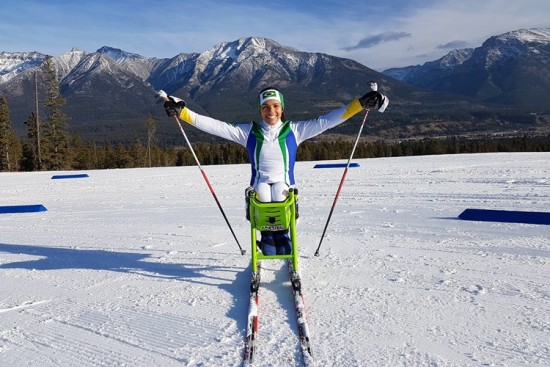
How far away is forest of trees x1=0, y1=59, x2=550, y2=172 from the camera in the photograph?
5125 cm

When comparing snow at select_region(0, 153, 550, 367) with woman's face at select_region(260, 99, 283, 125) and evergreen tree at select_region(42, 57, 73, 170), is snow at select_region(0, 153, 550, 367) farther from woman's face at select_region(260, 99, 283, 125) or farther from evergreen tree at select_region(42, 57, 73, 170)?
evergreen tree at select_region(42, 57, 73, 170)

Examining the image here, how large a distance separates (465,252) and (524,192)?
6.24 m

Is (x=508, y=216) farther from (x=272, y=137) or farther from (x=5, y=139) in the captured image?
(x=5, y=139)

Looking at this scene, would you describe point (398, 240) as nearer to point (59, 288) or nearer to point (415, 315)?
point (415, 315)

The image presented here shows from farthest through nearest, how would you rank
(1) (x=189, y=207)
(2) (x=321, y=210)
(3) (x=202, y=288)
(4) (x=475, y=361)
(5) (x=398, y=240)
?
(1) (x=189, y=207) → (2) (x=321, y=210) → (5) (x=398, y=240) → (3) (x=202, y=288) → (4) (x=475, y=361)

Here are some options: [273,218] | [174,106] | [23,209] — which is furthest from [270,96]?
[23,209]

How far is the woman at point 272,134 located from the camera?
16.7 ft

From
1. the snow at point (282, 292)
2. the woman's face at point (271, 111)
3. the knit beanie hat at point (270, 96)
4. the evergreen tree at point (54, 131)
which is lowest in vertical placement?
the snow at point (282, 292)

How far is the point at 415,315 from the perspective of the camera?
3.96 m

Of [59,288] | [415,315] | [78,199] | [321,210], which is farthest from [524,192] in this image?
[78,199]

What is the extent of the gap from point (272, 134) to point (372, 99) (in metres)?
1.14

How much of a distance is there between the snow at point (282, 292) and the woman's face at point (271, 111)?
165cm

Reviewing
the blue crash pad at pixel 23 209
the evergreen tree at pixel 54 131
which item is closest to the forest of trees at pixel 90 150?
the evergreen tree at pixel 54 131

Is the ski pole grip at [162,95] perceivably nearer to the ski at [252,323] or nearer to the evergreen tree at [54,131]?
the ski at [252,323]
